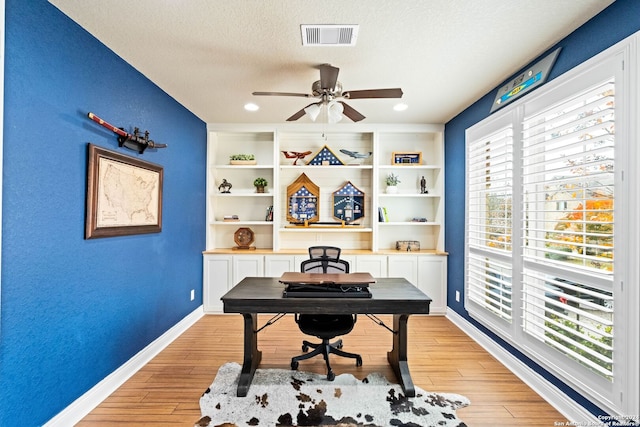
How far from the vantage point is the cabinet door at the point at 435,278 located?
4.04 m

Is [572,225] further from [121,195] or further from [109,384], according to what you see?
[109,384]

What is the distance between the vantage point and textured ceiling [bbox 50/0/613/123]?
1.79m

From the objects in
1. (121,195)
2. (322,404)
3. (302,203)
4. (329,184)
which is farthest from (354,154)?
(322,404)

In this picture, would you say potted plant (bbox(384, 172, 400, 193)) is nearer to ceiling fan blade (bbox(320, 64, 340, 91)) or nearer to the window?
the window

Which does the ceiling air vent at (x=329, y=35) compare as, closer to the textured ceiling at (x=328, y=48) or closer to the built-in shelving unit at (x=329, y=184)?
the textured ceiling at (x=328, y=48)

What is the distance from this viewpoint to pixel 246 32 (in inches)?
79.8

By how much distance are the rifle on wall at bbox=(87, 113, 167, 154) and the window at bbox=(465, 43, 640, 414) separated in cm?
322

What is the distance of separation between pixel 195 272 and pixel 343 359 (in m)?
2.22

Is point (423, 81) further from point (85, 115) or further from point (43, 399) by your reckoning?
point (43, 399)

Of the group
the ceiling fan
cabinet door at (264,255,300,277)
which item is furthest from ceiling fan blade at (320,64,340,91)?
cabinet door at (264,255,300,277)

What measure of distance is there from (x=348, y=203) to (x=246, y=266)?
1723mm

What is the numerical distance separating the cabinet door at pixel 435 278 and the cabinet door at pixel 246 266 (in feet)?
7.25

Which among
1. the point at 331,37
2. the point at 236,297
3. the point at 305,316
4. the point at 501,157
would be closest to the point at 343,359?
the point at 305,316

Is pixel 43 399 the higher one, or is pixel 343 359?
pixel 43 399
